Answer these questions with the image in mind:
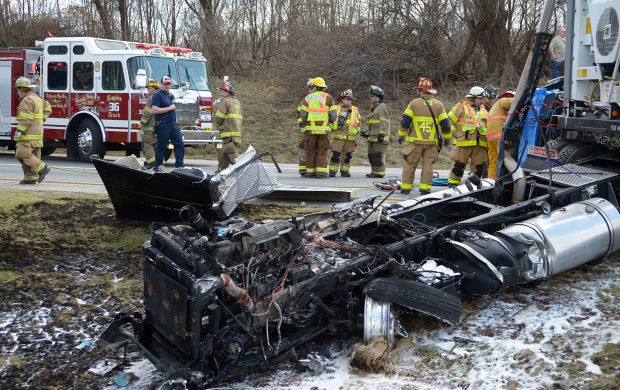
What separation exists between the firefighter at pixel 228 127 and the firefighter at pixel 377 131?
272 cm

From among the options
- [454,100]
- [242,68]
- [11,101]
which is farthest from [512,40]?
[11,101]

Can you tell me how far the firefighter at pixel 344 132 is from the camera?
491 inches

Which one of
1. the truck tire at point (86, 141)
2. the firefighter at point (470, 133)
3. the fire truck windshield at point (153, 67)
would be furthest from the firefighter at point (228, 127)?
the truck tire at point (86, 141)

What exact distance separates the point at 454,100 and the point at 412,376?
59.1ft

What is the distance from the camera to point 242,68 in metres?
25.1

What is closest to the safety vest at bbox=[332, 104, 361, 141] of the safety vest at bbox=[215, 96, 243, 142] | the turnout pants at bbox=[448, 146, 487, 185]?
the safety vest at bbox=[215, 96, 243, 142]

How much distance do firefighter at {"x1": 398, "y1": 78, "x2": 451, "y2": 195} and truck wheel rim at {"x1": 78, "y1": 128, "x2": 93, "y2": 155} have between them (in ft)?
27.5

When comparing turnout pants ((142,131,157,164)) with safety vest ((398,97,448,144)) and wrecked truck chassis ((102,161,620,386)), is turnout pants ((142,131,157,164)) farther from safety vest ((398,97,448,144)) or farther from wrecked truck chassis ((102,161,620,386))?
wrecked truck chassis ((102,161,620,386))

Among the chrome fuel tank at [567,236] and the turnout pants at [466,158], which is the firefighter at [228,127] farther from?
the chrome fuel tank at [567,236]

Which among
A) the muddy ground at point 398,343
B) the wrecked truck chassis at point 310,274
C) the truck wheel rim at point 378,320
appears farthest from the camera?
the truck wheel rim at point 378,320

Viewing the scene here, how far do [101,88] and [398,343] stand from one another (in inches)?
475

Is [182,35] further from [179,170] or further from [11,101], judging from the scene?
[179,170]

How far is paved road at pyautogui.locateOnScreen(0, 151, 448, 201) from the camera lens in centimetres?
1043

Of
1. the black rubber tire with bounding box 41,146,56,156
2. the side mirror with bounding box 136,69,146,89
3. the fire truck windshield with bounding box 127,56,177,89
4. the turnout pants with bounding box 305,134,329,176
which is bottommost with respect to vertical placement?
the black rubber tire with bounding box 41,146,56,156
